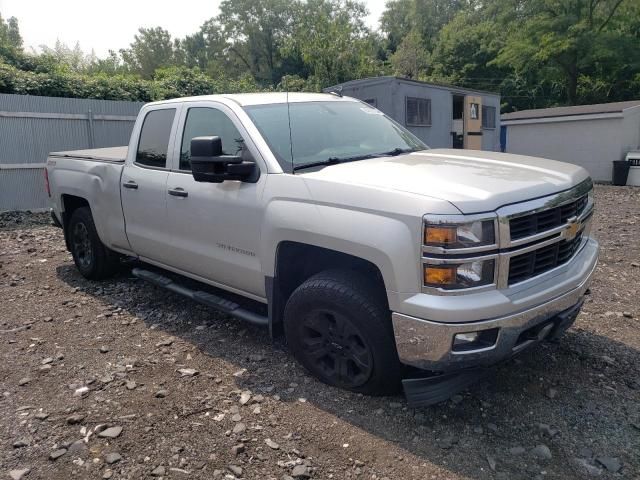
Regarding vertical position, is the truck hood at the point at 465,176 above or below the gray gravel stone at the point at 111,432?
above

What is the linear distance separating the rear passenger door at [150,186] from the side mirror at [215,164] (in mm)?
1004

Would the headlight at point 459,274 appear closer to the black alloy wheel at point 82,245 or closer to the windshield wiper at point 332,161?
the windshield wiper at point 332,161

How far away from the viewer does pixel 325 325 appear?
344 cm

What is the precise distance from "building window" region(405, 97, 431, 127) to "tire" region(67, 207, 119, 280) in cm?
1080

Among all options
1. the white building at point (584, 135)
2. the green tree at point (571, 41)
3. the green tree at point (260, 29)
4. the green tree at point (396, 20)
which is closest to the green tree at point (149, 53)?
the green tree at point (260, 29)

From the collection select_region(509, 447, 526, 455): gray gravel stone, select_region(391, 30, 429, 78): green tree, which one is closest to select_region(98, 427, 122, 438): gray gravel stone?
select_region(509, 447, 526, 455): gray gravel stone

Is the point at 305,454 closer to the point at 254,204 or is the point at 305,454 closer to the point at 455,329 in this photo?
the point at 455,329

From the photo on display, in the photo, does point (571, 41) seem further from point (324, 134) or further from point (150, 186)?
point (150, 186)

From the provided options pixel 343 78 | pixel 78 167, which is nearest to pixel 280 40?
pixel 343 78

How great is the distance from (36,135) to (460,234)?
1086 centimetres

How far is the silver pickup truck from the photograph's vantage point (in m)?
2.82

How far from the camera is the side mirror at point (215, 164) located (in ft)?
11.6

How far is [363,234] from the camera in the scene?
9.93 ft

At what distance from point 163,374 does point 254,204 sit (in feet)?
4.71
